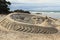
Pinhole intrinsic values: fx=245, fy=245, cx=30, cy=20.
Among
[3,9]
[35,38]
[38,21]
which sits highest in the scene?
[35,38]

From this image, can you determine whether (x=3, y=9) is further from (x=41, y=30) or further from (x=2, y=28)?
(x=41, y=30)

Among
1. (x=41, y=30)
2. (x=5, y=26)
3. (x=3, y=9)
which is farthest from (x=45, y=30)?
(x=3, y=9)

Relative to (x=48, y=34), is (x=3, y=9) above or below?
below

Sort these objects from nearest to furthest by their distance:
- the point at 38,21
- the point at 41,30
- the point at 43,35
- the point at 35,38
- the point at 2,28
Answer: the point at 35,38, the point at 43,35, the point at 41,30, the point at 2,28, the point at 38,21

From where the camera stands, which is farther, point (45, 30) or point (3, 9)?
point (3, 9)

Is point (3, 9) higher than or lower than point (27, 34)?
lower

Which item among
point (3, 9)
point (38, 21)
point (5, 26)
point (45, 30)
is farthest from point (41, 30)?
point (3, 9)

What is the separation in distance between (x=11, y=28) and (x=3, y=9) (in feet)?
47.7

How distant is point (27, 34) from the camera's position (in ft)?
40.4

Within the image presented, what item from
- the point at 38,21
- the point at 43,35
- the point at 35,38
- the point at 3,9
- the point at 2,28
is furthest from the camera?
the point at 3,9

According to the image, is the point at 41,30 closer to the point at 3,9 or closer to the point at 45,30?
the point at 45,30

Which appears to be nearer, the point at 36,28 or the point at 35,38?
the point at 35,38

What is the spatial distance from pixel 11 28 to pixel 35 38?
2.47 meters

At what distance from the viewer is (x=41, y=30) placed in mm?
12930
